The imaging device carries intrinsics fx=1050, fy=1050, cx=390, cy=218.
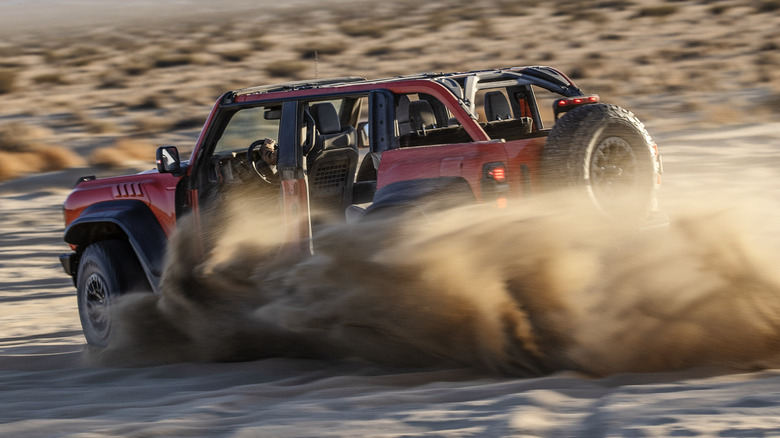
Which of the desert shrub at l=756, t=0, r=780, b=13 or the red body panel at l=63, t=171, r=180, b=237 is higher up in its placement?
the desert shrub at l=756, t=0, r=780, b=13

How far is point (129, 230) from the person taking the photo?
6758mm

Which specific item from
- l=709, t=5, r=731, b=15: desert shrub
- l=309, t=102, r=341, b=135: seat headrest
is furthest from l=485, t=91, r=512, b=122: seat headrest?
l=709, t=5, r=731, b=15: desert shrub

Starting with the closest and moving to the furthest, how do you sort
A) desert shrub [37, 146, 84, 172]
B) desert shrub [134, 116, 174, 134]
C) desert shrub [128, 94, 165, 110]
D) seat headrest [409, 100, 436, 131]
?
1. seat headrest [409, 100, 436, 131]
2. desert shrub [37, 146, 84, 172]
3. desert shrub [134, 116, 174, 134]
4. desert shrub [128, 94, 165, 110]

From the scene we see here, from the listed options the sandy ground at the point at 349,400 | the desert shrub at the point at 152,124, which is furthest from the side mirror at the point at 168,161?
the desert shrub at the point at 152,124

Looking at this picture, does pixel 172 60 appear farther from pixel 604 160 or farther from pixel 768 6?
pixel 604 160

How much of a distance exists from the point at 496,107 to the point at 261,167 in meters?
1.57

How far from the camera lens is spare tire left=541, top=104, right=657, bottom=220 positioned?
5.25 metres

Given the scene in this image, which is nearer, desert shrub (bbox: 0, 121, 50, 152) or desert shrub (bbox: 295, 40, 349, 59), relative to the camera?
desert shrub (bbox: 0, 121, 50, 152)

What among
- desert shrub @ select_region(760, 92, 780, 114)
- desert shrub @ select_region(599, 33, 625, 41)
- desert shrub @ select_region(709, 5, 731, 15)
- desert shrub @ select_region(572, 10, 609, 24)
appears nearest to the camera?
desert shrub @ select_region(760, 92, 780, 114)

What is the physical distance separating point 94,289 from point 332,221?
181 cm

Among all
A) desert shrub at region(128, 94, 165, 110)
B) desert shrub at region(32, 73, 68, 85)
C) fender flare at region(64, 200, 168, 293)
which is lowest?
fender flare at region(64, 200, 168, 293)

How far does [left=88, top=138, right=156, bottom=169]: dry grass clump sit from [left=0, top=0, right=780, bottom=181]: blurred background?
4 cm

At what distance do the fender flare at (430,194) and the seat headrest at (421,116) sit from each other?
0.89 meters

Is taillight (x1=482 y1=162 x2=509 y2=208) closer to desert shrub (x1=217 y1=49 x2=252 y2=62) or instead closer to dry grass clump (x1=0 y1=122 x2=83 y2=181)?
dry grass clump (x1=0 y1=122 x2=83 y2=181)
